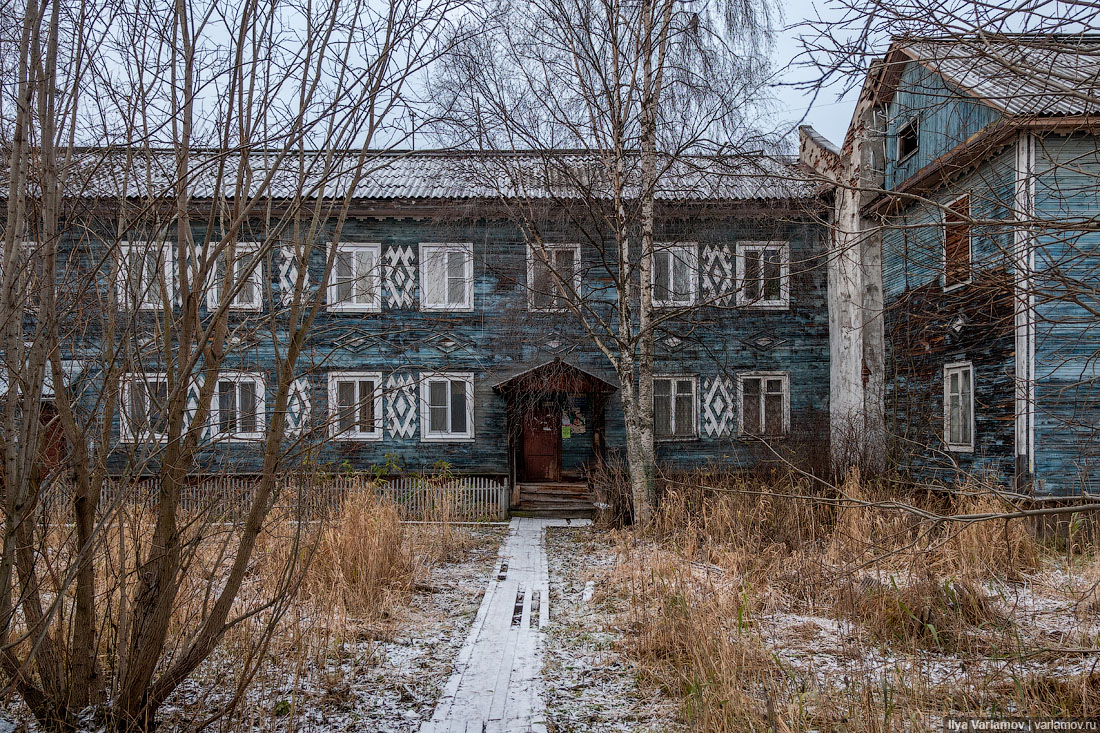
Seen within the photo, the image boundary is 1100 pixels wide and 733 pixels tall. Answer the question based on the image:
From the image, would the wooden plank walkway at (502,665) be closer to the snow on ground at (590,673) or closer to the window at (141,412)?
the snow on ground at (590,673)

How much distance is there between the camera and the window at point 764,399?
14150 mm

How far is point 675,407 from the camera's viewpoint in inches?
563

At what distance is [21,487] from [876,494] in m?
9.05

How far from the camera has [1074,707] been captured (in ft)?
13.3

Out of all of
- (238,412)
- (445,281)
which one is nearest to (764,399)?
(445,281)

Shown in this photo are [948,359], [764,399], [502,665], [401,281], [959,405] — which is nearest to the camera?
[502,665]

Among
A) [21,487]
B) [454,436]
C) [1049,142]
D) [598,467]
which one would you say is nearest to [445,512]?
[598,467]

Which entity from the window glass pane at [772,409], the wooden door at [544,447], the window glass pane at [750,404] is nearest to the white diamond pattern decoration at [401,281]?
the wooden door at [544,447]

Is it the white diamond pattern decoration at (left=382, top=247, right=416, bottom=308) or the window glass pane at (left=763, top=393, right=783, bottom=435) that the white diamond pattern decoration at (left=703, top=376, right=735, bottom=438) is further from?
the white diamond pattern decoration at (left=382, top=247, right=416, bottom=308)

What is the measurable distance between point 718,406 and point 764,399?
920 millimetres

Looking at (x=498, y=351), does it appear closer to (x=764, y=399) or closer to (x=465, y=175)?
(x=465, y=175)

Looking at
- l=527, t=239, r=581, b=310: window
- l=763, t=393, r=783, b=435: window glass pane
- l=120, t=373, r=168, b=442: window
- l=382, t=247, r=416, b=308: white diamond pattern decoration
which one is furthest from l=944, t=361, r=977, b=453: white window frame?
l=120, t=373, r=168, b=442: window

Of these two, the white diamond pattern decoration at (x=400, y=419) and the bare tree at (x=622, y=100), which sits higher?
the bare tree at (x=622, y=100)

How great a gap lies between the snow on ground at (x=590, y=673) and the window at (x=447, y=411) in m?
6.63
